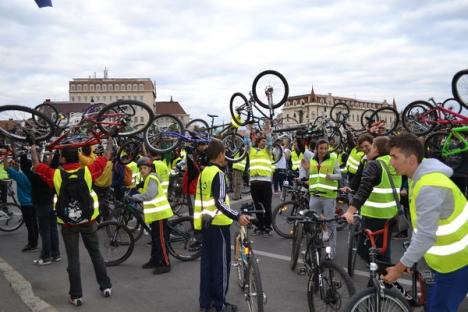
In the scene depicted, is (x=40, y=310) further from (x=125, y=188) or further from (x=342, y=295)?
(x=125, y=188)

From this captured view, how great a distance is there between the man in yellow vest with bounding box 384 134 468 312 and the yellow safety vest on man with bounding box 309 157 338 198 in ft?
11.6

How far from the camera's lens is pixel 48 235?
651cm

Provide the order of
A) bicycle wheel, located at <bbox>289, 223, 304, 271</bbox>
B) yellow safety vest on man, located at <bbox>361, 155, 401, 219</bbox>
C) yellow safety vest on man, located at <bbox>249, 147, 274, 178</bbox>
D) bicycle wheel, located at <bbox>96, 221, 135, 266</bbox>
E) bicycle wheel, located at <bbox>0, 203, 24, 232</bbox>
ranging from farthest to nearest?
bicycle wheel, located at <bbox>0, 203, 24, 232</bbox> → yellow safety vest on man, located at <bbox>249, 147, 274, 178</bbox> → bicycle wheel, located at <bbox>96, 221, 135, 266</bbox> → bicycle wheel, located at <bbox>289, 223, 304, 271</bbox> → yellow safety vest on man, located at <bbox>361, 155, 401, 219</bbox>

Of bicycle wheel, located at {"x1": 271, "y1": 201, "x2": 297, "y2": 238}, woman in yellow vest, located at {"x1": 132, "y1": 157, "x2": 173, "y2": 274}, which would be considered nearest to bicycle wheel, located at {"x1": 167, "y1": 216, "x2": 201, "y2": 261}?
woman in yellow vest, located at {"x1": 132, "y1": 157, "x2": 173, "y2": 274}

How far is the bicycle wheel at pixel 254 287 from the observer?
375cm

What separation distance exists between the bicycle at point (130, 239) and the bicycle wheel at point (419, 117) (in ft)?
22.5

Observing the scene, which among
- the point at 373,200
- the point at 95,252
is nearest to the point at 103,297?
the point at 95,252

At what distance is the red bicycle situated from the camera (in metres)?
9.34

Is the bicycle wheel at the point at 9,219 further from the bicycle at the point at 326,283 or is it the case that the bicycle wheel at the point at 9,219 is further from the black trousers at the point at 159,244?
the bicycle at the point at 326,283

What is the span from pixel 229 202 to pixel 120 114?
2.95 meters

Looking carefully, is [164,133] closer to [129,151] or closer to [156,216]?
[129,151]

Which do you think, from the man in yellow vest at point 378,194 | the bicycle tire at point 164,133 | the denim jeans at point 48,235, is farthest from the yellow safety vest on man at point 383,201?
the denim jeans at point 48,235

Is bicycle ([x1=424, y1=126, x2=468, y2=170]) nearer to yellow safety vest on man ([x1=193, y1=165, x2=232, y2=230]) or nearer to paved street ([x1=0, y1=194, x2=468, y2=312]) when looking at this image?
paved street ([x1=0, y1=194, x2=468, y2=312])

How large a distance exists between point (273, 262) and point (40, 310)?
3.32 metres
